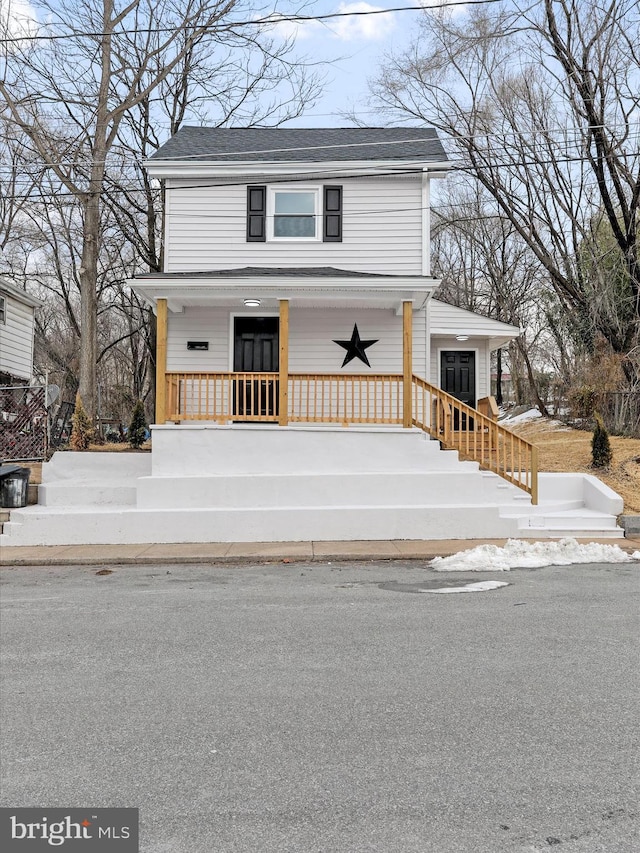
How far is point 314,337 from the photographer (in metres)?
13.6

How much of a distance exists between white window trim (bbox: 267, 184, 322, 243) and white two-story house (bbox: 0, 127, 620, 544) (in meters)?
0.03

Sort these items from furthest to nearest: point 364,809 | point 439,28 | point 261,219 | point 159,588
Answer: point 439,28, point 261,219, point 159,588, point 364,809

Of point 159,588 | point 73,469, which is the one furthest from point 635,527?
point 73,469

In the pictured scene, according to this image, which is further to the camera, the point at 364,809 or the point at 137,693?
the point at 137,693

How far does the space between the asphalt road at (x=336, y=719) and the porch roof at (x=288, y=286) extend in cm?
664

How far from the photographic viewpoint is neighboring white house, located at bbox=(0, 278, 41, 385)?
67.5 feet

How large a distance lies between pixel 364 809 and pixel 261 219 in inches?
501

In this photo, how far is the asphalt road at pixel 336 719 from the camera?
2.61m

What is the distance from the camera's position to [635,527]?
10.5 metres

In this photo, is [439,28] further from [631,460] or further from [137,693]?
[137,693]

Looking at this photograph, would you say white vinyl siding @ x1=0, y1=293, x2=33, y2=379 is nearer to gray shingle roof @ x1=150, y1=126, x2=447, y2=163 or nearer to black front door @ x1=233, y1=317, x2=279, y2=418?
gray shingle roof @ x1=150, y1=126, x2=447, y2=163

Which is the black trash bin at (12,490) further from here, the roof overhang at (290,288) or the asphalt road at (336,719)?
the asphalt road at (336,719)

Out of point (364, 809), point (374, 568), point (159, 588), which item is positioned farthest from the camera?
point (374, 568)

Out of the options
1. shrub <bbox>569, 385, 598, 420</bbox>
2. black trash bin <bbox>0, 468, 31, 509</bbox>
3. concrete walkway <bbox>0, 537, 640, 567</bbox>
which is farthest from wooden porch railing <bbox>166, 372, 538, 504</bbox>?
shrub <bbox>569, 385, 598, 420</bbox>
